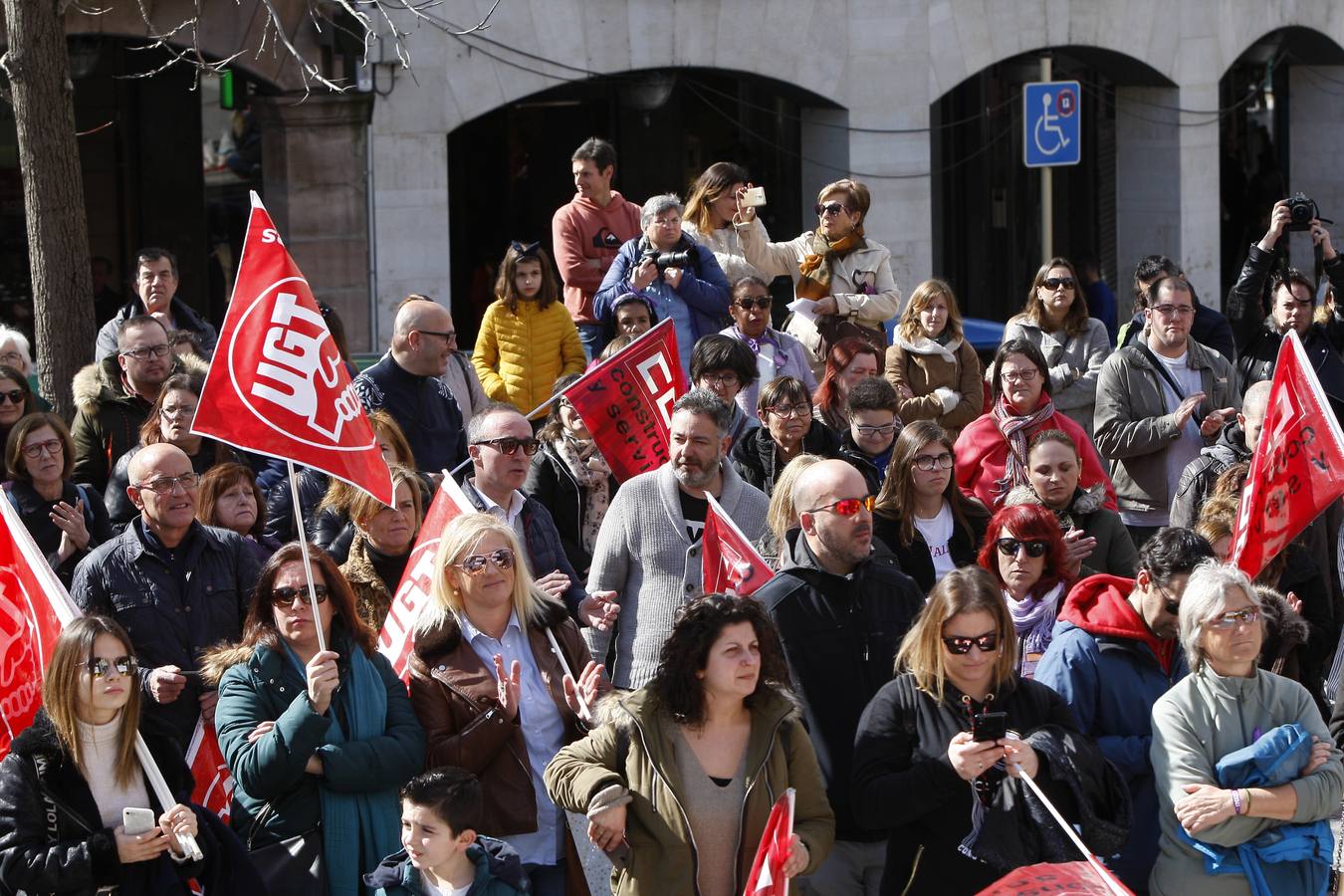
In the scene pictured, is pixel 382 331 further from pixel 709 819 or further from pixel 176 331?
pixel 709 819

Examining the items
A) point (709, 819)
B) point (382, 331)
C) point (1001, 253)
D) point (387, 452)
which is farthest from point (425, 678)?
point (1001, 253)

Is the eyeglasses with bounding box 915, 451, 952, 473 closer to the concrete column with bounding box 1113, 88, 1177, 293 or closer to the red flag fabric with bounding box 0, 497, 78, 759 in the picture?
the red flag fabric with bounding box 0, 497, 78, 759

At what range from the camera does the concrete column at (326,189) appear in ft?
52.6

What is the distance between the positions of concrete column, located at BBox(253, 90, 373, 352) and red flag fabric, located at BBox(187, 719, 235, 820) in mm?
9520

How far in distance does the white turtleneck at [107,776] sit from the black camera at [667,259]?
16.3 ft

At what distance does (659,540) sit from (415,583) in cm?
95

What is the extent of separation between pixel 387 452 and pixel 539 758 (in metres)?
2.13

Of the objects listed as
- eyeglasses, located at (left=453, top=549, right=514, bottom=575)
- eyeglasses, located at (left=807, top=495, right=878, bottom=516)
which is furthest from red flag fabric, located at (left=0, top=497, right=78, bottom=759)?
eyeglasses, located at (left=807, top=495, right=878, bottom=516)

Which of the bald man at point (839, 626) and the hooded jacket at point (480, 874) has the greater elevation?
the bald man at point (839, 626)

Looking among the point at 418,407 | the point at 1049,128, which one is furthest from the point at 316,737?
the point at 1049,128

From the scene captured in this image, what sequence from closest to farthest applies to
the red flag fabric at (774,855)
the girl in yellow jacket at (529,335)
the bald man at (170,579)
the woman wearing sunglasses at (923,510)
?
1. the red flag fabric at (774,855)
2. the bald man at (170,579)
3. the woman wearing sunglasses at (923,510)
4. the girl in yellow jacket at (529,335)

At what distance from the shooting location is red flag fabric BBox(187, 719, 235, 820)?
6629mm

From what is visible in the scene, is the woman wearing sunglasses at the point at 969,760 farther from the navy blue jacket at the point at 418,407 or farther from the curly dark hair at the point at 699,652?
the navy blue jacket at the point at 418,407

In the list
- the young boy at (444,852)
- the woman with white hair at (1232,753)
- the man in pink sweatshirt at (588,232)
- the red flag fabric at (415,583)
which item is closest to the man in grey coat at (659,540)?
the red flag fabric at (415,583)
